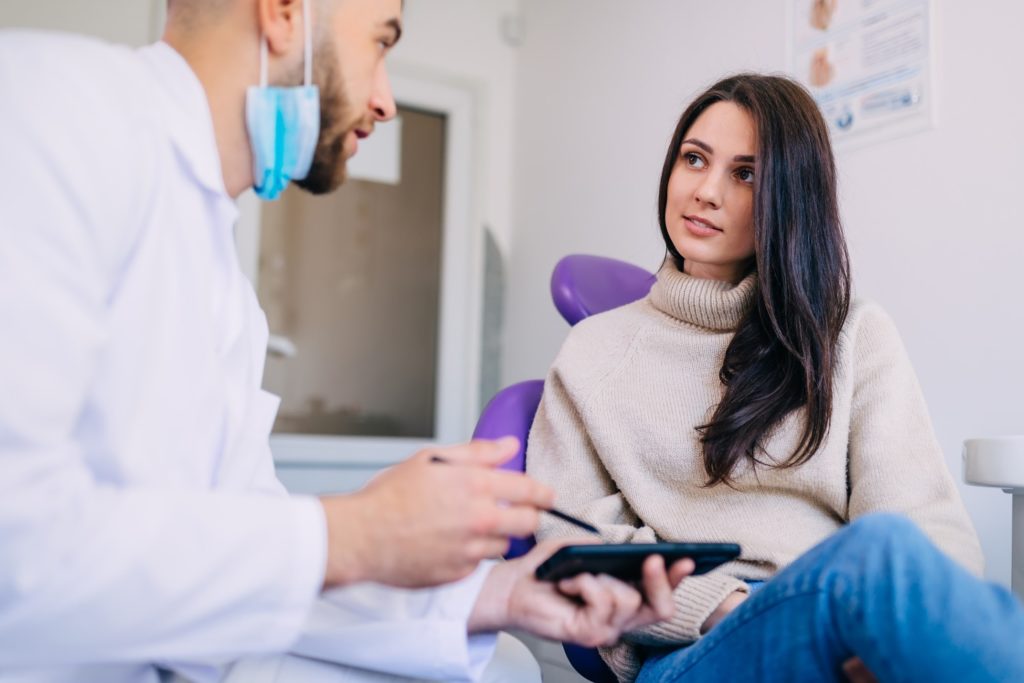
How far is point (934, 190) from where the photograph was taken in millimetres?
1848

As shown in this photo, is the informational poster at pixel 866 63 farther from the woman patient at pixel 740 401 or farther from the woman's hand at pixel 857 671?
the woman's hand at pixel 857 671

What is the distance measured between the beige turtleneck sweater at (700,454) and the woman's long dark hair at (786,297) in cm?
3

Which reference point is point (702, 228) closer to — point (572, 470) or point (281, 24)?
point (572, 470)

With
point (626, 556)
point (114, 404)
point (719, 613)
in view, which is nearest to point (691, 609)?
point (719, 613)

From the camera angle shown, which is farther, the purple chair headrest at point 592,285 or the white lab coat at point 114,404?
the purple chair headrest at point 592,285

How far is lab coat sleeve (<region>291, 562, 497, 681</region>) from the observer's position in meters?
0.89

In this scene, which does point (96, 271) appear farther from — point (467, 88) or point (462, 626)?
point (467, 88)

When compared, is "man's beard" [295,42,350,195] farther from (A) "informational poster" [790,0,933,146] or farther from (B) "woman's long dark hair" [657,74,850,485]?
(A) "informational poster" [790,0,933,146]

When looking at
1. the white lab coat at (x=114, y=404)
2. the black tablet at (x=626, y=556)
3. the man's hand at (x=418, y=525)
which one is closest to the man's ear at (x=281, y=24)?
the white lab coat at (x=114, y=404)

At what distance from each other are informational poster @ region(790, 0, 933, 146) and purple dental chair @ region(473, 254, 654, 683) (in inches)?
24.7

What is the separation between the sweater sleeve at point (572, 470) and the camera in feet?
4.52

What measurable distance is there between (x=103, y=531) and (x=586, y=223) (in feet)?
8.24

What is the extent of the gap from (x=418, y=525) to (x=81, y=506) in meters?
0.23

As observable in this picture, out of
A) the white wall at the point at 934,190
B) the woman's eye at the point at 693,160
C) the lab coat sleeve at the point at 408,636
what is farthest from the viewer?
the white wall at the point at 934,190
